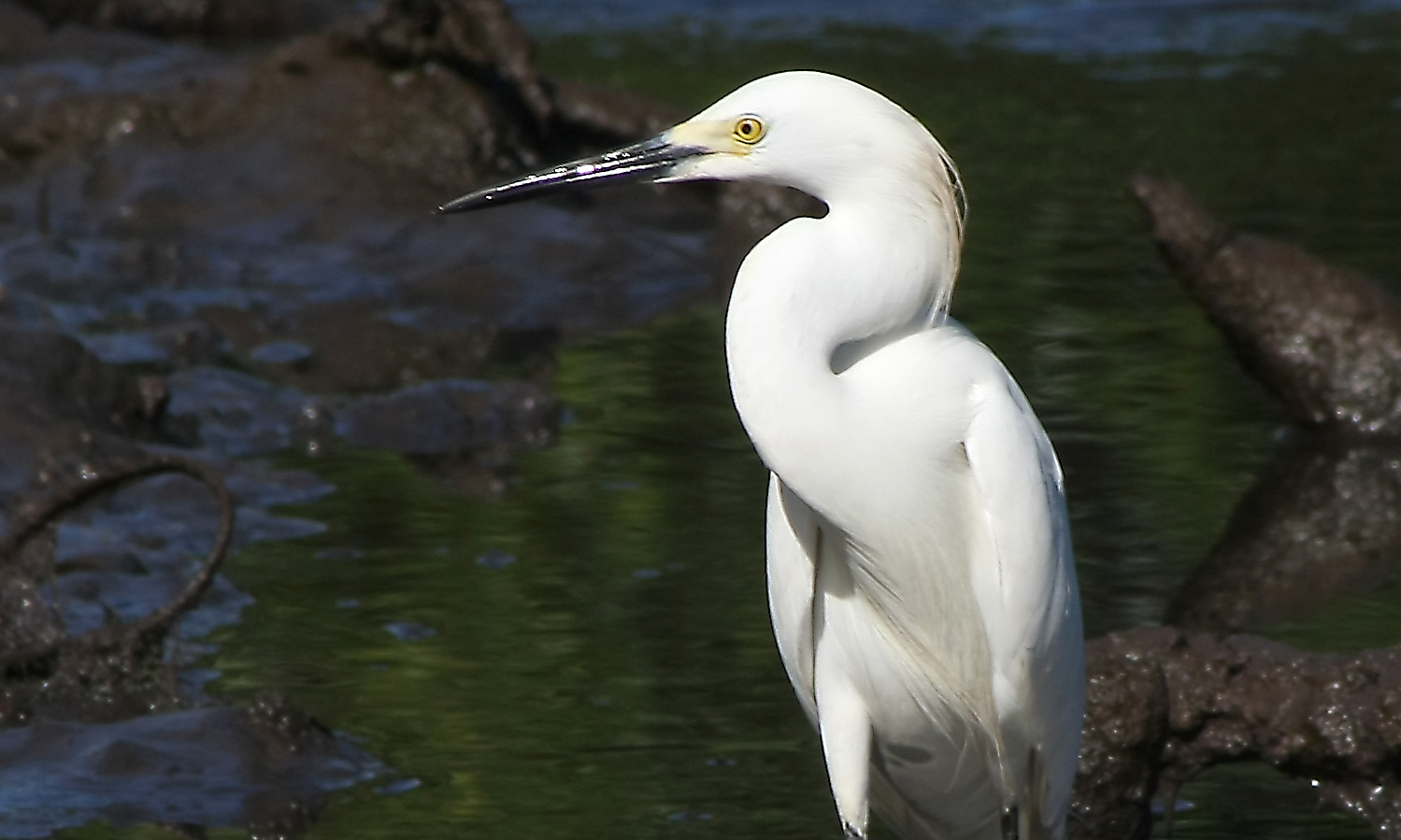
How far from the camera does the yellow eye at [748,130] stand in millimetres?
4172

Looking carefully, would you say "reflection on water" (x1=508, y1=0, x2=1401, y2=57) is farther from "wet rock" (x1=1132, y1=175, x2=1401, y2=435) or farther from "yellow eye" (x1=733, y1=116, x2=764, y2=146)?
"yellow eye" (x1=733, y1=116, x2=764, y2=146)

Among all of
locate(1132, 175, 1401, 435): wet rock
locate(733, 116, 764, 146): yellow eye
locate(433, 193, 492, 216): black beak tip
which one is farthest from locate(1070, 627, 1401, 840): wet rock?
locate(1132, 175, 1401, 435): wet rock

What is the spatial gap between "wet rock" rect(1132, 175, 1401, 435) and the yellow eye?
4245 millimetres

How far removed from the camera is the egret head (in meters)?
4.13

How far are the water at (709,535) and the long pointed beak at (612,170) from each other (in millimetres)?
1587

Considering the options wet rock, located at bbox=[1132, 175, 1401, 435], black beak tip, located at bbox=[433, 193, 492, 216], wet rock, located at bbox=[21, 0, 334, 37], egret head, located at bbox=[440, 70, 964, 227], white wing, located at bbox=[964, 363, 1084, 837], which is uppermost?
egret head, located at bbox=[440, 70, 964, 227]

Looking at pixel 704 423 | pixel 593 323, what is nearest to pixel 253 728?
pixel 704 423

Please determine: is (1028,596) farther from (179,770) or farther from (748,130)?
(179,770)

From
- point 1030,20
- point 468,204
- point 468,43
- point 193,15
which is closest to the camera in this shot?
point 468,204

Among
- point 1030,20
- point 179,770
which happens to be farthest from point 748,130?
point 1030,20

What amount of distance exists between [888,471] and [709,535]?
327 cm

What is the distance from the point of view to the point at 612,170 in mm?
4352

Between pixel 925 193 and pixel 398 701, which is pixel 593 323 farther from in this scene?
pixel 925 193

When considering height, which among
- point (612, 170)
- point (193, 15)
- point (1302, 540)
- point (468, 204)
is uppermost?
point (612, 170)
